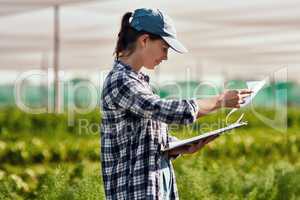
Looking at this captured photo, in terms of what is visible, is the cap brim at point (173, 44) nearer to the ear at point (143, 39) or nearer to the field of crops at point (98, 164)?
the ear at point (143, 39)

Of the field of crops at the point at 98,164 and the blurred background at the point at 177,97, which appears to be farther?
the blurred background at the point at 177,97

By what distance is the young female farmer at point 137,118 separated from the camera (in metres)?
2.69

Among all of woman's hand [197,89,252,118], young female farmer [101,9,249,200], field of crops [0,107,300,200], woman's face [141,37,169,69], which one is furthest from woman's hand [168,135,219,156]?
field of crops [0,107,300,200]

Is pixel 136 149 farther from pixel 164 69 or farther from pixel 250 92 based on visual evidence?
pixel 164 69

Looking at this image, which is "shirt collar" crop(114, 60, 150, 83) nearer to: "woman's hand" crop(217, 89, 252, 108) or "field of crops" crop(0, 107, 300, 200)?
"woman's hand" crop(217, 89, 252, 108)

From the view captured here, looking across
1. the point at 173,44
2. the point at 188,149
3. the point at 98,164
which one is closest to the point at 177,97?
the point at 98,164

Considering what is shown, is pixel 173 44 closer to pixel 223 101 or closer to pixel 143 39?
pixel 143 39

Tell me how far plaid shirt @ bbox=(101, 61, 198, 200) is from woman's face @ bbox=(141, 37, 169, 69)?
6 cm

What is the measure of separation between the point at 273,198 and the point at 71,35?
1384 cm

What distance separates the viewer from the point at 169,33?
107 inches

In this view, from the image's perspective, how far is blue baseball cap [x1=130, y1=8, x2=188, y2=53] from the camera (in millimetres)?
2707

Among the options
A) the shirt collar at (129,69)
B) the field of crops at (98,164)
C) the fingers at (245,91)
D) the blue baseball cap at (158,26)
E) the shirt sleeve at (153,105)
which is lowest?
the field of crops at (98,164)

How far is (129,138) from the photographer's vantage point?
2.74 m

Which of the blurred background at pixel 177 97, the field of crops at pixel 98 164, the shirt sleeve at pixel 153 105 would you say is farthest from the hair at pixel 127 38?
the field of crops at pixel 98 164
